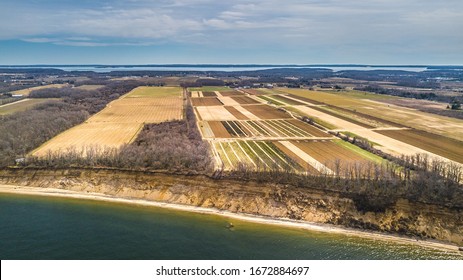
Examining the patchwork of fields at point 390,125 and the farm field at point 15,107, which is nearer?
the patchwork of fields at point 390,125

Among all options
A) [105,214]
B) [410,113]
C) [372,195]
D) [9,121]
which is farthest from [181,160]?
[410,113]

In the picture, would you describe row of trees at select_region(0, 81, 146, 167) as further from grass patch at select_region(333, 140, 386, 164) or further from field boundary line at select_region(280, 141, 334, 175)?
grass patch at select_region(333, 140, 386, 164)

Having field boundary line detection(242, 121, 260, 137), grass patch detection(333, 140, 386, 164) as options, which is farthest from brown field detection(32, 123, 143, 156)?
grass patch detection(333, 140, 386, 164)

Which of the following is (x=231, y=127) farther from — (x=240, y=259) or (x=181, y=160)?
(x=240, y=259)

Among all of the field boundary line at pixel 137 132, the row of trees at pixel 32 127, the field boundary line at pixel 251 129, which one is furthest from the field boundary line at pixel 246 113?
the row of trees at pixel 32 127

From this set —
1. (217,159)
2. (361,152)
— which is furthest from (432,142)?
(217,159)

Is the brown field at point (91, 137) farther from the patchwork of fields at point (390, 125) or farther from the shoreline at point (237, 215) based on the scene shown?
the patchwork of fields at point (390, 125)
